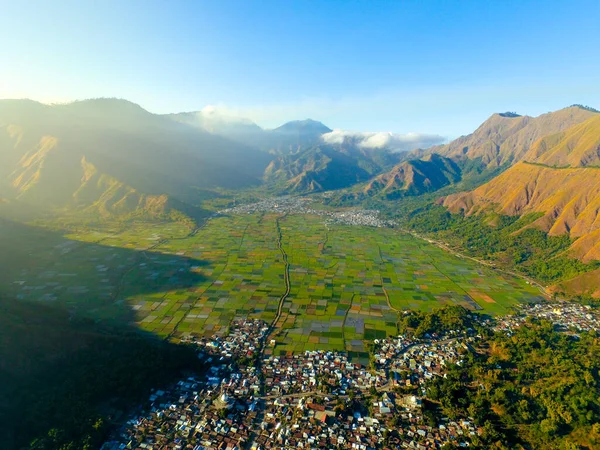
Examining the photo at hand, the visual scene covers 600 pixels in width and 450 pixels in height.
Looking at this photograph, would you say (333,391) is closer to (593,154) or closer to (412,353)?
(412,353)

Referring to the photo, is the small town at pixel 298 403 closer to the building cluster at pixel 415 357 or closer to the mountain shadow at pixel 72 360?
the building cluster at pixel 415 357

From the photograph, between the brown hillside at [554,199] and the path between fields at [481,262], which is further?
the brown hillside at [554,199]

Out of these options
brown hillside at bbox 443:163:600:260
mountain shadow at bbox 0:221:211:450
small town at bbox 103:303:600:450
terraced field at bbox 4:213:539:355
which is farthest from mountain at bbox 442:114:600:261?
mountain shadow at bbox 0:221:211:450

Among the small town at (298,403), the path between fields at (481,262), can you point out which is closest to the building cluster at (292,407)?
the small town at (298,403)

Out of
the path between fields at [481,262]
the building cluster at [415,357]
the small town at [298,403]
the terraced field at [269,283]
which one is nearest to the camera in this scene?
the small town at [298,403]

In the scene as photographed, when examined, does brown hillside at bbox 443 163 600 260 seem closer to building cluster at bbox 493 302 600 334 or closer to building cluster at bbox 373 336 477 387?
building cluster at bbox 493 302 600 334

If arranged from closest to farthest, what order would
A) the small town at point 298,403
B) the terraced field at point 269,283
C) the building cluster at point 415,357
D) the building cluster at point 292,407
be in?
the building cluster at point 292,407 < the small town at point 298,403 < the building cluster at point 415,357 < the terraced field at point 269,283
